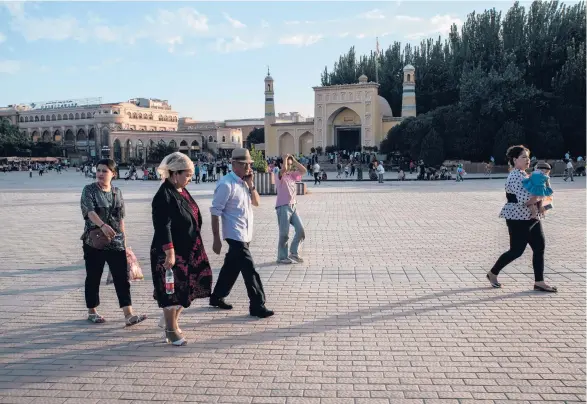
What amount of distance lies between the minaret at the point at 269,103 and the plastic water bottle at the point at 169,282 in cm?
5469

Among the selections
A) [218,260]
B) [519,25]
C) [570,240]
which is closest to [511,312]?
[218,260]

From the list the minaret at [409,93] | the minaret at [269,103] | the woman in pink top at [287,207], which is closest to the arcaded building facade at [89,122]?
the minaret at [269,103]

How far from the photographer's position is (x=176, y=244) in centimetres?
448

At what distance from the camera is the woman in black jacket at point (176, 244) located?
435 cm

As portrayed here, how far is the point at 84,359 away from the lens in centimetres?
424

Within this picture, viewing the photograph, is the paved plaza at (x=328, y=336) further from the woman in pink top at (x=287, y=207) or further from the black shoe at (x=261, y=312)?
the woman in pink top at (x=287, y=207)

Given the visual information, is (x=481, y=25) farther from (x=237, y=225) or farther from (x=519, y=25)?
(x=237, y=225)

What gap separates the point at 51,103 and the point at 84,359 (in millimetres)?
99546

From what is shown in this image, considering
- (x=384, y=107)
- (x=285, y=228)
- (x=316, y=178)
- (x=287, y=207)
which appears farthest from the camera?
(x=384, y=107)

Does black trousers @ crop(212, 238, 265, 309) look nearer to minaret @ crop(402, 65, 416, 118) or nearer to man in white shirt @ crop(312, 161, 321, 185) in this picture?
man in white shirt @ crop(312, 161, 321, 185)

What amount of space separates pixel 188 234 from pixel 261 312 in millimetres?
1169

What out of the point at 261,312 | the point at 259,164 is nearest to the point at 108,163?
the point at 261,312

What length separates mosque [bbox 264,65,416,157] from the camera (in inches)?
2015

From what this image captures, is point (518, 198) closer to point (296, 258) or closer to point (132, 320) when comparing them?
point (296, 258)
